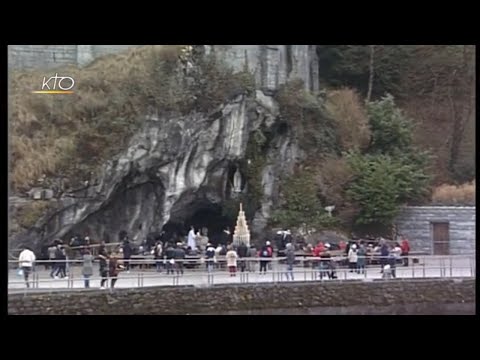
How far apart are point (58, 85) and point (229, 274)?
497cm

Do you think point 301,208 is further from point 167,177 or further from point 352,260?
point 352,260

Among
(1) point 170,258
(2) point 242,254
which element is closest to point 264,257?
(2) point 242,254

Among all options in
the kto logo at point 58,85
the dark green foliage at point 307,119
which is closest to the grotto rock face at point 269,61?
the dark green foliage at point 307,119

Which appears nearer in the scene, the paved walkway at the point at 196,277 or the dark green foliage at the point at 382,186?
the paved walkway at the point at 196,277

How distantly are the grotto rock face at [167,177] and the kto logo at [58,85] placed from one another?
1513 mm

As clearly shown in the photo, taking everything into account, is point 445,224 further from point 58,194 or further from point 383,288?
point 58,194

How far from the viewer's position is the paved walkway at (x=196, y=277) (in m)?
12.9

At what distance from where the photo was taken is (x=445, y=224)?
1752 centimetres

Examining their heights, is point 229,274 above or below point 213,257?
below

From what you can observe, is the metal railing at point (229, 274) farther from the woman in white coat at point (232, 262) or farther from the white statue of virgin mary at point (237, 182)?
the white statue of virgin mary at point (237, 182)

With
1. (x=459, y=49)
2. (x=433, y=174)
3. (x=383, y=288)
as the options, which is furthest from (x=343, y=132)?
(x=383, y=288)

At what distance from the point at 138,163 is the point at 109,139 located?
78 centimetres

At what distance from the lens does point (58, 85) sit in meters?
16.0

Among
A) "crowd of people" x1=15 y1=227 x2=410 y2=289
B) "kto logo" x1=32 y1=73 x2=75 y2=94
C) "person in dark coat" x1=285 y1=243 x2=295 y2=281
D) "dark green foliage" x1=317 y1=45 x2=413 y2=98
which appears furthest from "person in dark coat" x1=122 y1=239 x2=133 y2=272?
"dark green foliage" x1=317 y1=45 x2=413 y2=98
